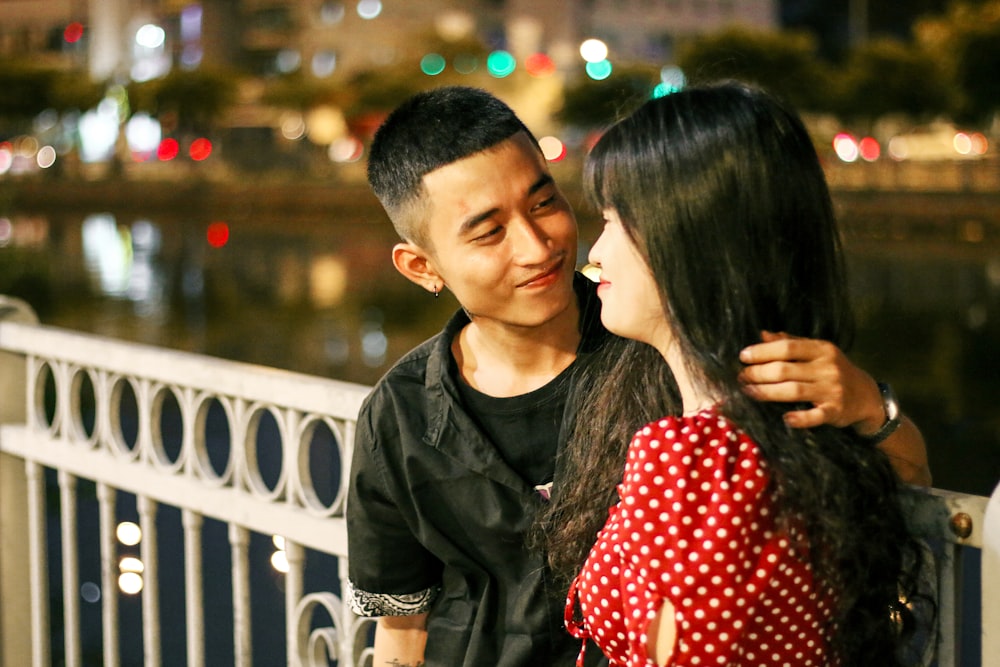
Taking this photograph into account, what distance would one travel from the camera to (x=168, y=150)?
181 ft

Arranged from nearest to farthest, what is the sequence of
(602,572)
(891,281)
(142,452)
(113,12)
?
(602,572) → (142,452) → (891,281) → (113,12)

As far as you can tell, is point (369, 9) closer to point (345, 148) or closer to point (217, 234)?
point (345, 148)

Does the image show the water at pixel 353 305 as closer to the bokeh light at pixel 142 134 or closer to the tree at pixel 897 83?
the tree at pixel 897 83

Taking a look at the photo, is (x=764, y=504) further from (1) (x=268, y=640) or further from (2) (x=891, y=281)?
(2) (x=891, y=281)

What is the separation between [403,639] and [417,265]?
0.61 metres

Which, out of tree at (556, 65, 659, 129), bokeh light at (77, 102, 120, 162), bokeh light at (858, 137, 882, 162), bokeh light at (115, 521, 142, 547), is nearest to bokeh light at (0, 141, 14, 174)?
bokeh light at (77, 102, 120, 162)

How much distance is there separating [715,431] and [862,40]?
137 ft

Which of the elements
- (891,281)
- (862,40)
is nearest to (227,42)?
(862,40)

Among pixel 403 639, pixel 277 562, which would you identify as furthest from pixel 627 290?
pixel 277 562

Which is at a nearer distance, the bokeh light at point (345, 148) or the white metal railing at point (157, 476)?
the white metal railing at point (157, 476)

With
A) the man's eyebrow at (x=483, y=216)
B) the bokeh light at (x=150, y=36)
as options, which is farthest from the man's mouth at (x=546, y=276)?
the bokeh light at (x=150, y=36)

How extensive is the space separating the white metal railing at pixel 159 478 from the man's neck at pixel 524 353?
325 millimetres

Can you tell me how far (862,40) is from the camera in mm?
40562

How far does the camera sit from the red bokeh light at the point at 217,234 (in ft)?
85.6
